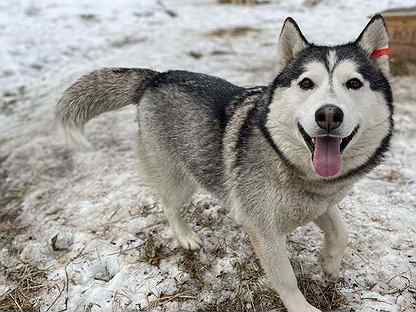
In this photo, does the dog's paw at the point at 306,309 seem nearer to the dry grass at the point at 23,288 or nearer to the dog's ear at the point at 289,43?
the dog's ear at the point at 289,43

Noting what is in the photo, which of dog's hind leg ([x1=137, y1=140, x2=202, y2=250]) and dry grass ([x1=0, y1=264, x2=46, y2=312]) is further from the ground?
dog's hind leg ([x1=137, y1=140, x2=202, y2=250])

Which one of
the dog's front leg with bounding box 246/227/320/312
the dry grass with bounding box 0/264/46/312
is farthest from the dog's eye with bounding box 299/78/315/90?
the dry grass with bounding box 0/264/46/312

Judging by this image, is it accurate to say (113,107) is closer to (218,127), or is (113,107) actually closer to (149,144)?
(149,144)

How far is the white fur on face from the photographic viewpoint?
6.58 feet

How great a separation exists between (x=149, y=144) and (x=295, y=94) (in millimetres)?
1282

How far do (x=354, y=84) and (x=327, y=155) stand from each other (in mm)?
394

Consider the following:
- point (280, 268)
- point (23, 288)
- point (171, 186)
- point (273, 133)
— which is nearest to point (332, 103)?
point (273, 133)

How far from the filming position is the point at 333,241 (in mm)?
2807

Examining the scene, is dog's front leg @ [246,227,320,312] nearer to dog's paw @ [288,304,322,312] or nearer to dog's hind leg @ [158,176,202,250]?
dog's paw @ [288,304,322,312]

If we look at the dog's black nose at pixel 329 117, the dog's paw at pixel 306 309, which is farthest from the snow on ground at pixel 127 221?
the dog's black nose at pixel 329 117

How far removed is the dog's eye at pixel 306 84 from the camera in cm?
217

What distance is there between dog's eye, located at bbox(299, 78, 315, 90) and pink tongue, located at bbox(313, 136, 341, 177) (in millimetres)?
288

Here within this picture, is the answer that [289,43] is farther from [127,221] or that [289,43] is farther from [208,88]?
[127,221]

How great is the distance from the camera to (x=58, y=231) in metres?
3.46
